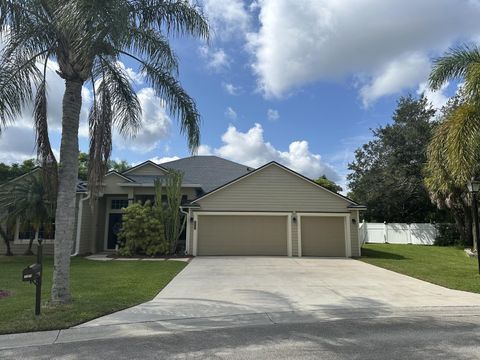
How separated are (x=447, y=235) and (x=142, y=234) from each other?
20.0 meters

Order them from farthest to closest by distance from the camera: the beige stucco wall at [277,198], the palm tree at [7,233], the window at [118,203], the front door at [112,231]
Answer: the window at [118,203] < the front door at [112,231] < the beige stucco wall at [277,198] < the palm tree at [7,233]

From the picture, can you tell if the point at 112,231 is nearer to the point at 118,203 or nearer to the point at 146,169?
the point at 118,203

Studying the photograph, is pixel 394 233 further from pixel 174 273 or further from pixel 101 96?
pixel 101 96

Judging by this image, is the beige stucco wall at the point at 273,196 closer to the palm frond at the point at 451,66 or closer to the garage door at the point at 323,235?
the garage door at the point at 323,235

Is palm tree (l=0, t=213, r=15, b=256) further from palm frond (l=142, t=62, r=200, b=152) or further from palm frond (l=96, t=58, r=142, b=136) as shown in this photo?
palm frond (l=142, t=62, r=200, b=152)

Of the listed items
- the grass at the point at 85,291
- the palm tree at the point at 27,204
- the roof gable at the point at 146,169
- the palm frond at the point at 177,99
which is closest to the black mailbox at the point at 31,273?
the grass at the point at 85,291

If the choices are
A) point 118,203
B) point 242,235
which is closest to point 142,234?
point 118,203

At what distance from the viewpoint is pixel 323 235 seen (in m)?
18.4

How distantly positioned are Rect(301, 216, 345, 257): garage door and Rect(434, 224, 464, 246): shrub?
35.0 feet

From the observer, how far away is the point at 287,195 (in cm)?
1830

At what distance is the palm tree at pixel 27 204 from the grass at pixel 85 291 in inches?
69.7

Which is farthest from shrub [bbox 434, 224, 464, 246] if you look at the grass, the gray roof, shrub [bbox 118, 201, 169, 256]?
the grass

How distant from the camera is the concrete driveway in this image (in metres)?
6.77

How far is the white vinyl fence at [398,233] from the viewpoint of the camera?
25656mm
